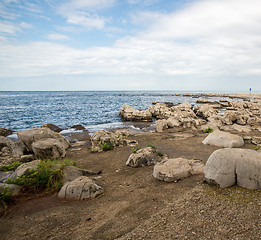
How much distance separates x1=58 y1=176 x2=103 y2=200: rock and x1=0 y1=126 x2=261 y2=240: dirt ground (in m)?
0.22

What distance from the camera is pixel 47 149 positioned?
38.3ft

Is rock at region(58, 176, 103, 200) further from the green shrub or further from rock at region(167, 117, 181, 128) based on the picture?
rock at region(167, 117, 181, 128)

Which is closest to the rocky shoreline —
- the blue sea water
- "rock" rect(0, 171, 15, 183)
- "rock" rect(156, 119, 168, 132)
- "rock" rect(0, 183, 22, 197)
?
"rock" rect(0, 171, 15, 183)

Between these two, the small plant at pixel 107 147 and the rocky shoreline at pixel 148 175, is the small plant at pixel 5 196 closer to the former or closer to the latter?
the rocky shoreline at pixel 148 175

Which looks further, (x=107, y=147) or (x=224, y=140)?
(x=107, y=147)

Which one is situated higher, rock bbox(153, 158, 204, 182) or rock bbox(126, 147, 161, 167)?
rock bbox(153, 158, 204, 182)

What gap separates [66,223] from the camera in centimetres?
526

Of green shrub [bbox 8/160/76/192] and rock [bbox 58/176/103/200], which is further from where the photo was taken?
green shrub [bbox 8/160/76/192]

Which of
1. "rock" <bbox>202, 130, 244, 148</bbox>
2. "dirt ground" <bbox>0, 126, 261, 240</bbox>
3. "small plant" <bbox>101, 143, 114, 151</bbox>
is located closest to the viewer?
"dirt ground" <bbox>0, 126, 261, 240</bbox>

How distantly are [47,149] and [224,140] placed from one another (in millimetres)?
11312

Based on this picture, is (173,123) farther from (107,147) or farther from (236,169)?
(236,169)

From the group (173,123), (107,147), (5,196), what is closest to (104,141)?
(107,147)

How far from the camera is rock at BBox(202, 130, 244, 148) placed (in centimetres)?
1176

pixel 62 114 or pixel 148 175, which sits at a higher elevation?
pixel 148 175
